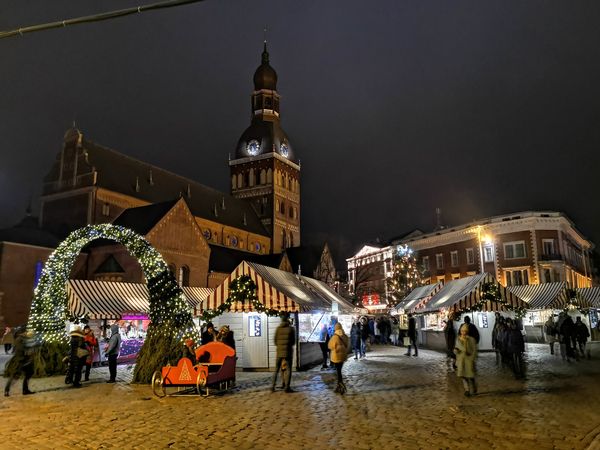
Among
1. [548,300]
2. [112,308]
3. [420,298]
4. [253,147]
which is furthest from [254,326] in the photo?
[253,147]

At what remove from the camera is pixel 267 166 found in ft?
235

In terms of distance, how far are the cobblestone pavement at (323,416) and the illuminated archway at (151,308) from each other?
1.11 m

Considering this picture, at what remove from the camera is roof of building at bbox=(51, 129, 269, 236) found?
157 feet

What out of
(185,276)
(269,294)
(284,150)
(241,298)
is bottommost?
(241,298)

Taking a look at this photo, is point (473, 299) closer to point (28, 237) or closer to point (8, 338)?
point (8, 338)

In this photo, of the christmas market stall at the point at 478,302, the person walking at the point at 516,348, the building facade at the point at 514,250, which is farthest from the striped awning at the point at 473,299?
the building facade at the point at 514,250

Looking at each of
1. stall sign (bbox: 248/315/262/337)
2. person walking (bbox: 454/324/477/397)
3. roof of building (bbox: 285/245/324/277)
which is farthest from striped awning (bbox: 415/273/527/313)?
roof of building (bbox: 285/245/324/277)

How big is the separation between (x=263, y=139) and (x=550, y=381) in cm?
6160

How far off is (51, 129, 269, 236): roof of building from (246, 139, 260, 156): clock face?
7270mm

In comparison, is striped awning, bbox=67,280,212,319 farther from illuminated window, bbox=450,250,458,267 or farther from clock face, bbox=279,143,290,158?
clock face, bbox=279,143,290,158

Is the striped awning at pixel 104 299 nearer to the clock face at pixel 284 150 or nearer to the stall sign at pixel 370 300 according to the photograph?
the stall sign at pixel 370 300

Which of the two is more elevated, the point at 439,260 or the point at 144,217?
the point at 144,217

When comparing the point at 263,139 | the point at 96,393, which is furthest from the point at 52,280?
the point at 263,139

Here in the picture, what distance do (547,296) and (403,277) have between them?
64.2ft
